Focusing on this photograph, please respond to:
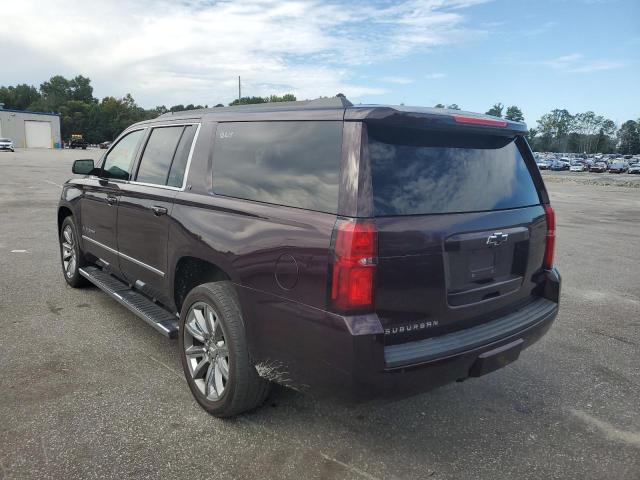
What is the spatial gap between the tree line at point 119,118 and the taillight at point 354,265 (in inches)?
2779

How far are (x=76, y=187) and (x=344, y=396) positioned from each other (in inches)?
159

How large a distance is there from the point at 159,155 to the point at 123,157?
0.81m

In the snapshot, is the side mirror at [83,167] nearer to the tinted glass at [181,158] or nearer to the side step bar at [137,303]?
the side step bar at [137,303]

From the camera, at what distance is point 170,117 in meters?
3.95

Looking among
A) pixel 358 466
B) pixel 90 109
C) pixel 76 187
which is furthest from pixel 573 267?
pixel 90 109

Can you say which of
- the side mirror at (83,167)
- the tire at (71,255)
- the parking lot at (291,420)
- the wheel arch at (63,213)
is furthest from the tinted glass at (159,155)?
the wheel arch at (63,213)

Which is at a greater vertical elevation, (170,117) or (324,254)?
(170,117)

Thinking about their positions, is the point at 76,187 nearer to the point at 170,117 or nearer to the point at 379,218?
the point at 170,117

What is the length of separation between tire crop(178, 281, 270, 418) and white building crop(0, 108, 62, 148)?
84.7 meters

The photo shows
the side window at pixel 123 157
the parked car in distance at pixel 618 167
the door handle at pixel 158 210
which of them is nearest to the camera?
the door handle at pixel 158 210

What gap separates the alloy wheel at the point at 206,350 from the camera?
2963 mm

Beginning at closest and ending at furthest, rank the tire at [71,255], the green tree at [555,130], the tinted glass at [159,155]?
the tinted glass at [159,155]
the tire at [71,255]
the green tree at [555,130]

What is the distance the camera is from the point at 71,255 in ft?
17.9

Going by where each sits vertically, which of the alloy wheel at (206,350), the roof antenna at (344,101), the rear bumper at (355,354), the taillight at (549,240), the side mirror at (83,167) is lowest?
the alloy wheel at (206,350)
